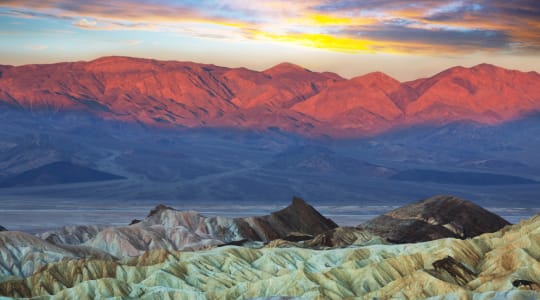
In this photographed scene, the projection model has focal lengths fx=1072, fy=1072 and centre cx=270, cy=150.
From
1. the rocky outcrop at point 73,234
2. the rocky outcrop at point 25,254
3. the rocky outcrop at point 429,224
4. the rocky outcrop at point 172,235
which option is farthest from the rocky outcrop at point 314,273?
the rocky outcrop at point 73,234

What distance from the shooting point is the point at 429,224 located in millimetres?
191500

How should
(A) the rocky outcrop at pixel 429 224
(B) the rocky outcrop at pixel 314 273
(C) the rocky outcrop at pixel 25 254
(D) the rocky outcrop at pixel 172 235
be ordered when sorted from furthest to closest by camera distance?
(A) the rocky outcrop at pixel 429 224
(D) the rocky outcrop at pixel 172 235
(C) the rocky outcrop at pixel 25 254
(B) the rocky outcrop at pixel 314 273

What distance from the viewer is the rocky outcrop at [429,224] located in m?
187

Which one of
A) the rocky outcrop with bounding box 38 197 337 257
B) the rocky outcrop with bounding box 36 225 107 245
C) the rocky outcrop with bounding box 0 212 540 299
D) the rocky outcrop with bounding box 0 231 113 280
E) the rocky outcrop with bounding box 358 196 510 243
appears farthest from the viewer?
the rocky outcrop with bounding box 36 225 107 245

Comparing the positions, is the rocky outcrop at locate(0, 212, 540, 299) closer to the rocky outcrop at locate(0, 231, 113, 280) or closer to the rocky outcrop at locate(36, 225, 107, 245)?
the rocky outcrop at locate(0, 231, 113, 280)

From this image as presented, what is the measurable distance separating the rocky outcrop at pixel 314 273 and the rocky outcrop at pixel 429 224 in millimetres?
36013

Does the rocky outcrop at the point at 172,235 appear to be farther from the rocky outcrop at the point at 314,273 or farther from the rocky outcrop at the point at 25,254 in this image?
the rocky outcrop at the point at 314,273

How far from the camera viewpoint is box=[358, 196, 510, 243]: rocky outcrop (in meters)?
187

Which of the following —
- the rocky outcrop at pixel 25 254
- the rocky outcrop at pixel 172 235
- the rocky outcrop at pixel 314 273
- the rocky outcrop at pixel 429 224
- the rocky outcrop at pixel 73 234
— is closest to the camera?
the rocky outcrop at pixel 314 273

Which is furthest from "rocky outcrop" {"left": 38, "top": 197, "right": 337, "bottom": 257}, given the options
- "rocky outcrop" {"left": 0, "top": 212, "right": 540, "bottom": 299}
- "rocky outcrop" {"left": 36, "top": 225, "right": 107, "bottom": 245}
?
"rocky outcrop" {"left": 0, "top": 212, "right": 540, "bottom": 299}

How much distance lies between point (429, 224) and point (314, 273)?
65.2 meters

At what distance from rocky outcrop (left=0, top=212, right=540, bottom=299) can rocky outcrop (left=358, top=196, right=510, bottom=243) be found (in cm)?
3601

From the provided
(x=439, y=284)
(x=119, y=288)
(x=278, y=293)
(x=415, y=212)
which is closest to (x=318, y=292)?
(x=278, y=293)

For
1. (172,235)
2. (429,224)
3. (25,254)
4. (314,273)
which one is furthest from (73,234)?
(314,273)
